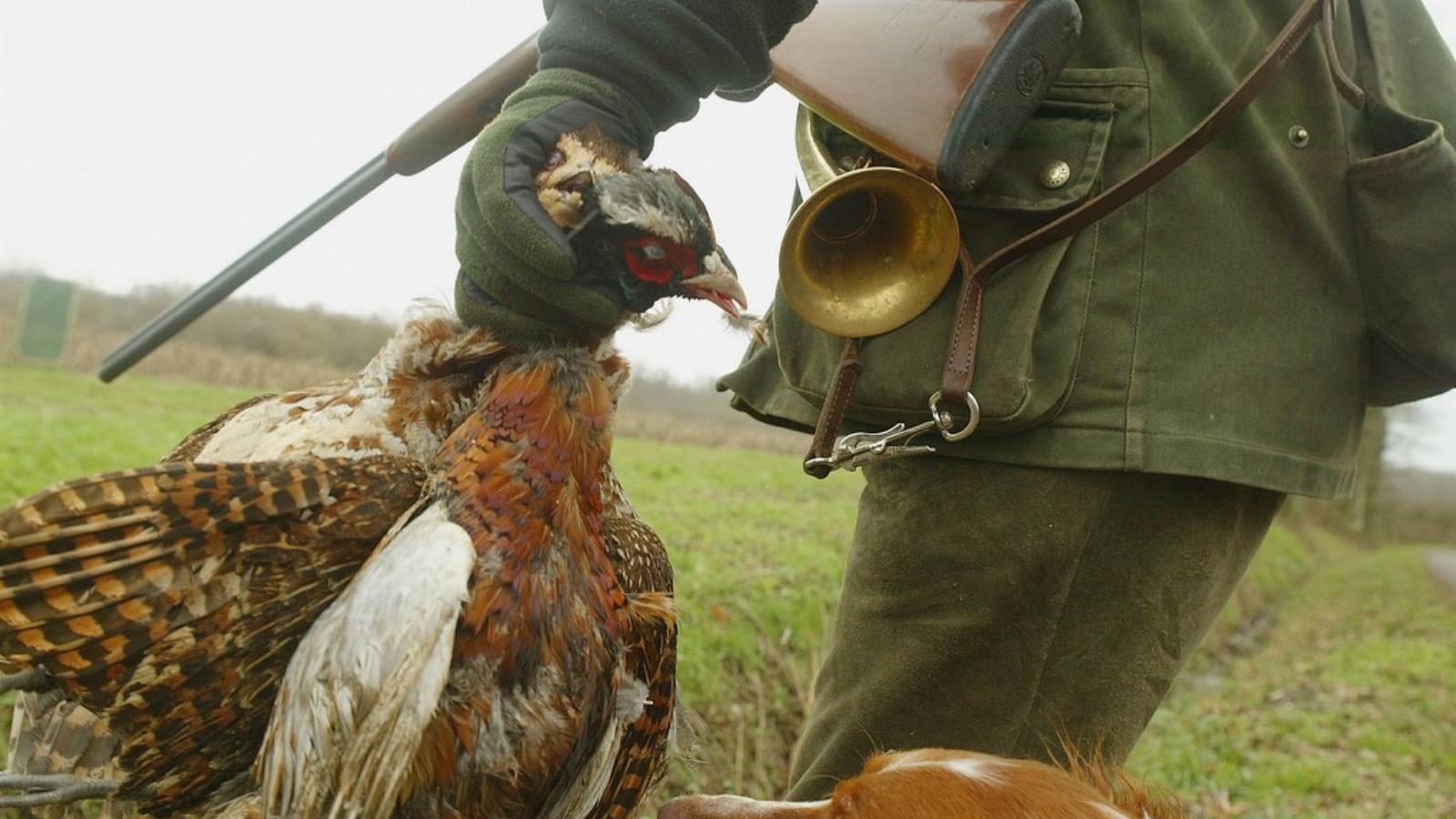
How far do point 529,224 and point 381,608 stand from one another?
625 mm

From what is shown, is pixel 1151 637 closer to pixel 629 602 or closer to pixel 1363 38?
pixel 629 602

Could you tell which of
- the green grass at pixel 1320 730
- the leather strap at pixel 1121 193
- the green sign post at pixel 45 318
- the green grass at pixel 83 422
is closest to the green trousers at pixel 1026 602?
the leather strap at pixel 1121 193

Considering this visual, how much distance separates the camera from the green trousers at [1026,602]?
6.82 feet

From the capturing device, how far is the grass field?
5230 mm

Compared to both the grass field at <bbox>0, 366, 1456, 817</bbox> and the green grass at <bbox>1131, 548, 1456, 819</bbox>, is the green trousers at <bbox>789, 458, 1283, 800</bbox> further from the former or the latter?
the green grass at <bbox>1131, 548, 1456, 819</bbox>

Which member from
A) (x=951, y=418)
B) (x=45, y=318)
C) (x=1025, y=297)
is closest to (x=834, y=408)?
(x=951, y=418)

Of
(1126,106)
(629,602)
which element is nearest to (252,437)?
(629,602)

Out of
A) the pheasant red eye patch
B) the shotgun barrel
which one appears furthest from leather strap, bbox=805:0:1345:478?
the shotgun barrel

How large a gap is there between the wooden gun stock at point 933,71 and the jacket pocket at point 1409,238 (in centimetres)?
68

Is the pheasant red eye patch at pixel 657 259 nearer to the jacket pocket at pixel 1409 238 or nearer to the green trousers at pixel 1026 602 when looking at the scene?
the green trousers at pixel 1026 602

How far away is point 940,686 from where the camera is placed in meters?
2.17

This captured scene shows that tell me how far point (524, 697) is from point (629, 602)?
31 centimetres

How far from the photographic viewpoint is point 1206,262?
2047 millimetres

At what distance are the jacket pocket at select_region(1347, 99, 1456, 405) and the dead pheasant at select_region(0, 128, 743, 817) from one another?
1.34m
